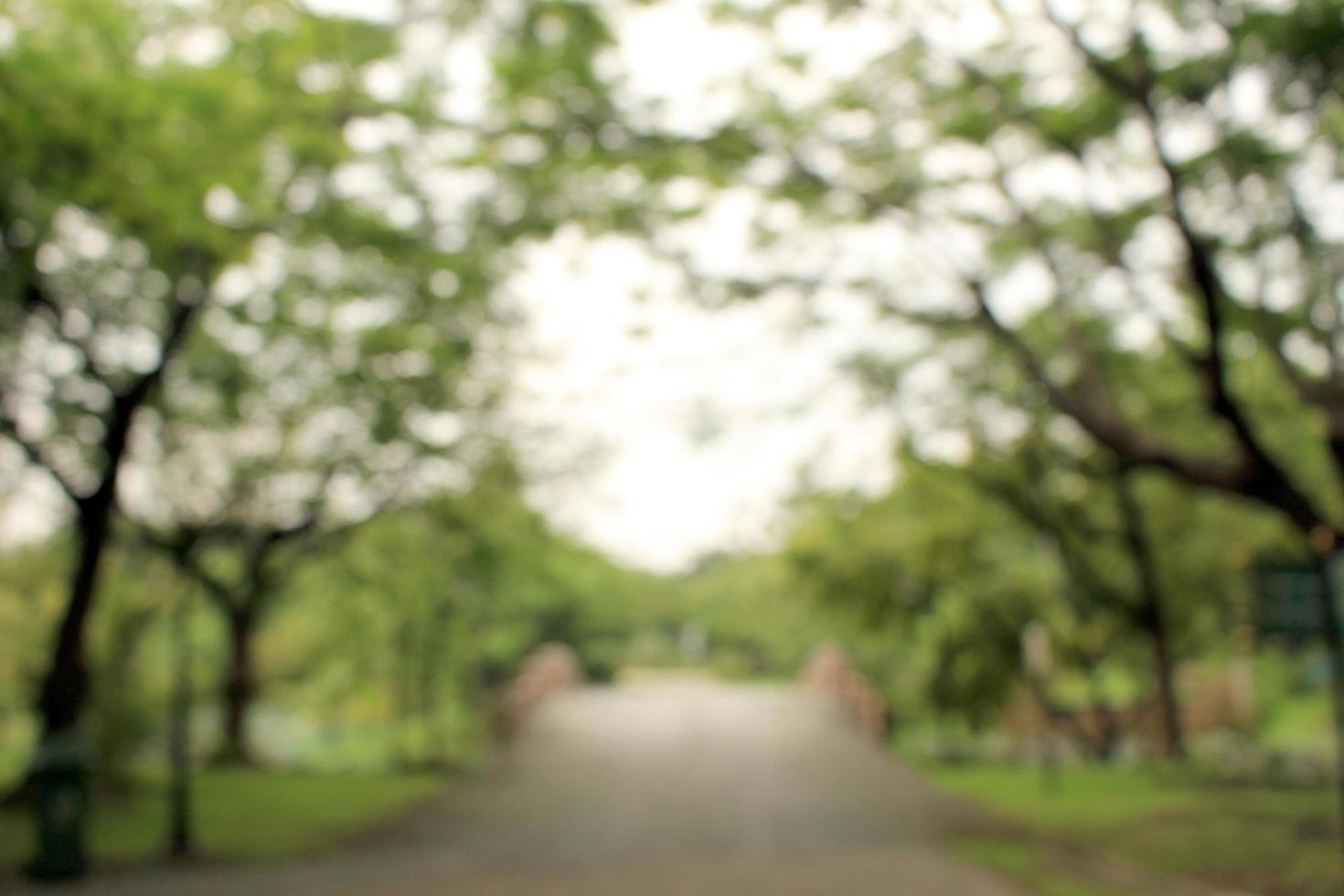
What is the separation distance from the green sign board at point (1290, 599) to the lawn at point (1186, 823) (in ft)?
5.62

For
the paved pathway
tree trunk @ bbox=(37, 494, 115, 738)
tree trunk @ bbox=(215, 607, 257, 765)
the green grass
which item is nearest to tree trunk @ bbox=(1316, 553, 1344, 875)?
the paved pathway

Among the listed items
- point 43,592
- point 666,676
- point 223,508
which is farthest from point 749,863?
point 666,676

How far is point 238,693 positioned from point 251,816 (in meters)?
9.05

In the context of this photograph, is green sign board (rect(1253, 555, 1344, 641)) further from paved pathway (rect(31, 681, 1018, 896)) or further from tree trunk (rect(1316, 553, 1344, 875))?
paved pathway (rect(31, 681, 1018, 896))

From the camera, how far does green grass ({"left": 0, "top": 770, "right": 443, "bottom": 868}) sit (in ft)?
46.9

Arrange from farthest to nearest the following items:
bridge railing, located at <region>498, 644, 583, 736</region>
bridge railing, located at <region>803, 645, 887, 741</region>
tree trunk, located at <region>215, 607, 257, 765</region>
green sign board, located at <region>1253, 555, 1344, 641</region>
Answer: bridge railing, located at <region>803, 645, 887, 741</region>, bridge railing, located at <region>498, 644, 583, 736</region>, tree trunk, located at <region>215, 607, 257, 765</region>, green sign board, located at <region>1253, 555, 1344, 641</region>

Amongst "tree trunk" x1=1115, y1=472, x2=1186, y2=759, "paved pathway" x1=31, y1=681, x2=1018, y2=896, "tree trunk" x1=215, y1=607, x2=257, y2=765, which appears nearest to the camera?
"paved pathway" x1=31, y1=681, x2=1018, y2=896

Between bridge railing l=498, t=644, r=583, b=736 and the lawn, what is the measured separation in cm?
983

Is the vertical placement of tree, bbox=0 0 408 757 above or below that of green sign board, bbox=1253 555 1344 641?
above

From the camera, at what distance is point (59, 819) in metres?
12.3

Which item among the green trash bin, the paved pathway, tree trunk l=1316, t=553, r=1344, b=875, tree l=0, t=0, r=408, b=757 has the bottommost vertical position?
the paved pathway

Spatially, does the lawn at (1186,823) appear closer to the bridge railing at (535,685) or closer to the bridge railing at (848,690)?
the bridge railing at (848,690)

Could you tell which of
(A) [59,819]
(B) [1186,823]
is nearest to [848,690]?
(B) [1186,823]

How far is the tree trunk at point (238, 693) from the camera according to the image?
81.5ft
